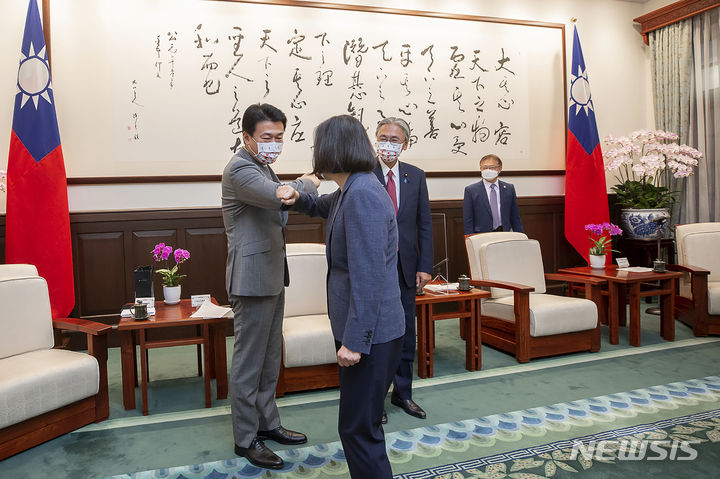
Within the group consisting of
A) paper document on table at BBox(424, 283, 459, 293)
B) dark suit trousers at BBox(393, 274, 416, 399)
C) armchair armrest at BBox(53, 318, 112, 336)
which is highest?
paper document on table at BBox(424, 283, 459, 293)

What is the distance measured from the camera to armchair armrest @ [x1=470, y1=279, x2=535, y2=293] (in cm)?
365

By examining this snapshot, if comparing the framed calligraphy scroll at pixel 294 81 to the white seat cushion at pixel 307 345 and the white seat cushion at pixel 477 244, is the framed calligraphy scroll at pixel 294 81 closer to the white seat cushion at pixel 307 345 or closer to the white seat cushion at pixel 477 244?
the white seat cushion at pixel 477 244

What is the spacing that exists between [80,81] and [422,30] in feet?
10.3

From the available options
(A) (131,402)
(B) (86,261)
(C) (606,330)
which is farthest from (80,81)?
(C) (606,330)

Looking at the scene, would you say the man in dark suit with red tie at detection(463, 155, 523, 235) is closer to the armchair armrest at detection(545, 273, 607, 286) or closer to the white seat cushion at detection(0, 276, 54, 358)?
the armchair armrest at detection(545, 273, 607, 286)

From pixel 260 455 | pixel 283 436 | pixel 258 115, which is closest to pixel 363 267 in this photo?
pixel 258 115

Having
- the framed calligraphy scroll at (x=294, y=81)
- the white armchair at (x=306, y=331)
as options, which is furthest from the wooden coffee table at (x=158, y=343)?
the framed calligraphy scroll at (x=294, y=81)

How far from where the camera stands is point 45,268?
382 cm

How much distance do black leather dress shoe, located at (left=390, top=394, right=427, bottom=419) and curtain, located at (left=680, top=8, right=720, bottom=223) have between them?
4368 mm

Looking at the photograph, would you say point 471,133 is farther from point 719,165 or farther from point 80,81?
point 80,81

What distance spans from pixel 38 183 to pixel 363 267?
3.35 metres

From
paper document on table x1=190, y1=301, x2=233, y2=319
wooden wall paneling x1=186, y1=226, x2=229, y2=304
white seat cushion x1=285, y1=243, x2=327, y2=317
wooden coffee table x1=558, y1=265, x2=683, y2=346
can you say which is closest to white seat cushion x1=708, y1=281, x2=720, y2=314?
wooden coffee table x1=558, y1=265, x2=683, y2=346

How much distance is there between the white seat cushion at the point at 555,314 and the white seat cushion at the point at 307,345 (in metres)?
1.48

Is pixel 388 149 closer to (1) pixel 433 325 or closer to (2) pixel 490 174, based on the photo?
(1) pixel 433 325
